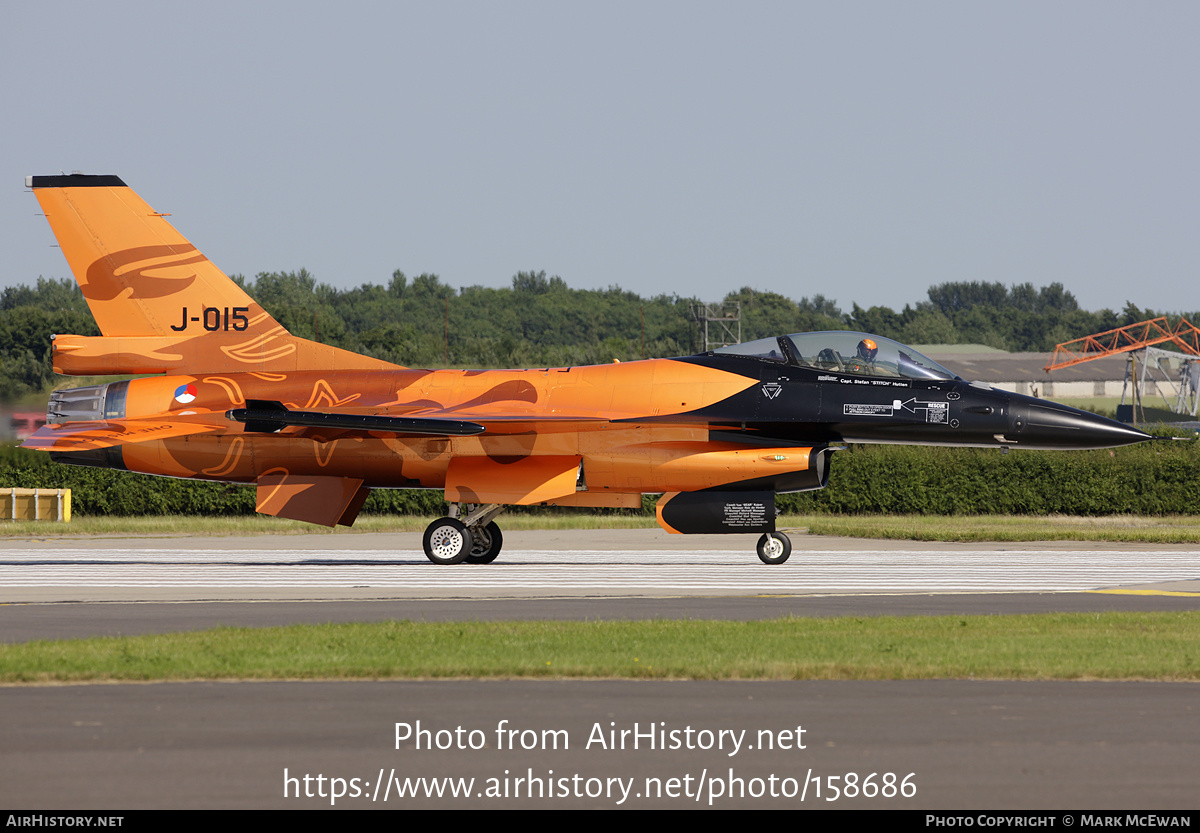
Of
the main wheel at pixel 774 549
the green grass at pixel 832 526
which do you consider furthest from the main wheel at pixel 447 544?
the green grass at pixel 832 526

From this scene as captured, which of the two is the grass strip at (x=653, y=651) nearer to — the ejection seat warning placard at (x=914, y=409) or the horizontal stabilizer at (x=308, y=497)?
the ejection seat warning placard at (x=914, y=409)

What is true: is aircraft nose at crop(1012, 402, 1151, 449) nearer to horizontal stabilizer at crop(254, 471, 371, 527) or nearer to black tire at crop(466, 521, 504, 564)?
black tire at crop(466, 521, 504, 564)

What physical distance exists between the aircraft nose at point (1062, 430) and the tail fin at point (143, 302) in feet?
33.8

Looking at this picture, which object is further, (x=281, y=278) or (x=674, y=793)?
(x=281, y=278)

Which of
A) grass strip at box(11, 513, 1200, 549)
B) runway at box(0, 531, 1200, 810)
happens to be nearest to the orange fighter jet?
grass strip at box(11, 513, 1200, 549)

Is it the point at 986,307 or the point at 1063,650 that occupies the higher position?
the point at 986,307

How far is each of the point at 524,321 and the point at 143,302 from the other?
8602 centimetres

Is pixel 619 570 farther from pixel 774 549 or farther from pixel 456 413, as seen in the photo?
pixel 456 413

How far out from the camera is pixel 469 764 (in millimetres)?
6402

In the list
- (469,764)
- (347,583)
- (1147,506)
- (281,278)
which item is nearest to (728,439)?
(347,583)

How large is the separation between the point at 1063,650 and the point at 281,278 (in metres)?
89.3

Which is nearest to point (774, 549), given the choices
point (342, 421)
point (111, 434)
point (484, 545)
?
point (484, 545)

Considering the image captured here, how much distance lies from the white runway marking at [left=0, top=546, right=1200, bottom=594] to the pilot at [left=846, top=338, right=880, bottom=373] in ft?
10.1
